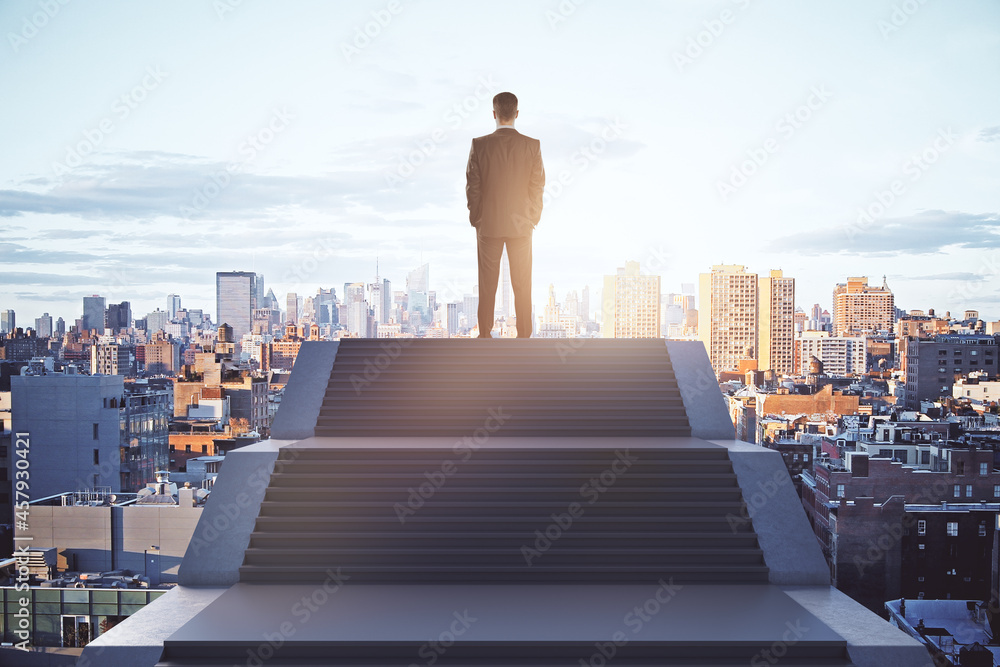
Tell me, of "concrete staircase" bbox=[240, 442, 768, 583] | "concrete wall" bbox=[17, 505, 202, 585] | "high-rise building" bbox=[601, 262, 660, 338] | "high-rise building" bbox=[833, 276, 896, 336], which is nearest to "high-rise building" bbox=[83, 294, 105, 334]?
"high-rise building" bbox=[601, 262, 660, 338]

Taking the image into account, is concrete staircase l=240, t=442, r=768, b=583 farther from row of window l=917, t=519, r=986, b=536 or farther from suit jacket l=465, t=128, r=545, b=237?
row of window l=917, t=519, r=986, b=536

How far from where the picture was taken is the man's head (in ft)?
34.1

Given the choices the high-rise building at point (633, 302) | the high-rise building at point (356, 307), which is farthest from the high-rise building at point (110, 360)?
the high-rise building at point (633, 302)

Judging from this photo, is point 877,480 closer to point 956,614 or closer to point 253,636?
point 956,614

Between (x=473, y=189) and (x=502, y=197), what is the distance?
392 millimetres

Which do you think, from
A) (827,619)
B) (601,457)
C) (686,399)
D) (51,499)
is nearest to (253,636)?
(601,457)

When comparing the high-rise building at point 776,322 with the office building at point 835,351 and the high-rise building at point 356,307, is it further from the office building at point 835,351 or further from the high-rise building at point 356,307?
the high-rise building at point 356,307

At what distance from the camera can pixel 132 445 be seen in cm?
3981

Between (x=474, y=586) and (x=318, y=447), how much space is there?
85.5 inches

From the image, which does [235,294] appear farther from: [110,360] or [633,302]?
[633,302]

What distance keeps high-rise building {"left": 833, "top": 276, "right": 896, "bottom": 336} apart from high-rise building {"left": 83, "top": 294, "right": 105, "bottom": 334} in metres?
131

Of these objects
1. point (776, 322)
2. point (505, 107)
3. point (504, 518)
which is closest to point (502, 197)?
point (505, 107)

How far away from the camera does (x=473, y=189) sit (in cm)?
1052

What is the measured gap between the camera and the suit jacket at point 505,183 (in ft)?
34.1
